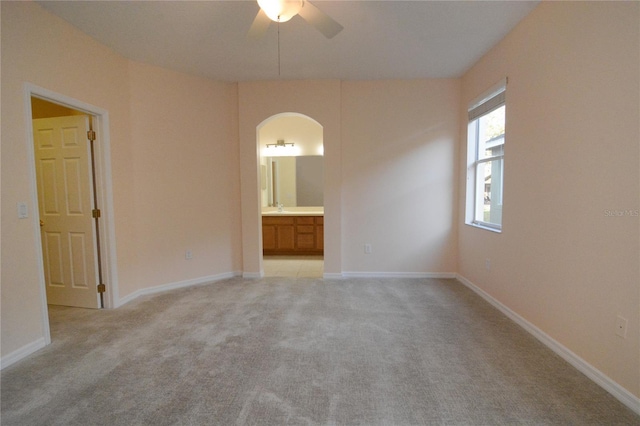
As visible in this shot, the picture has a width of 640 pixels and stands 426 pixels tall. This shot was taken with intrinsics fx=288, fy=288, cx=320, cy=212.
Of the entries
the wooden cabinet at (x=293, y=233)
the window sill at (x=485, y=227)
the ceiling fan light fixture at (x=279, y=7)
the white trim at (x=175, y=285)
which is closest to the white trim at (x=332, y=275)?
the white trim at (x=175, y=285)

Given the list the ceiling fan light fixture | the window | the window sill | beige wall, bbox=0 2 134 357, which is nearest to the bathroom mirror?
the window

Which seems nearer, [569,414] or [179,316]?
[569,414]

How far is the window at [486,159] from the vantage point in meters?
3.09

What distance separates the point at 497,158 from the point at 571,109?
1.14 meters

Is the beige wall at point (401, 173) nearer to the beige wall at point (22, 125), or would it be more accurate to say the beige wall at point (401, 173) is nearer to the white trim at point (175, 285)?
the white trim at point (175, 285)

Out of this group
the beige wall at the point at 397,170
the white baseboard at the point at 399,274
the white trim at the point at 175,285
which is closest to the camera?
the beige wall at the point at 397,170

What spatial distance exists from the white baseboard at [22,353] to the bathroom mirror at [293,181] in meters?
4.20

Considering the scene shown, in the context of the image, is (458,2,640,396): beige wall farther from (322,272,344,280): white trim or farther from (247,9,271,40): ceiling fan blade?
(247,9,271,40): ceiling fan blade

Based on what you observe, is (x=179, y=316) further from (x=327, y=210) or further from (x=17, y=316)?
(x=327, y=210)

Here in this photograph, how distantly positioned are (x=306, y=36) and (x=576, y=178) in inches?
101

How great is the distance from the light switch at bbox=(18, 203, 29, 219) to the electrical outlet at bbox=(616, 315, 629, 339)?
4.13 m

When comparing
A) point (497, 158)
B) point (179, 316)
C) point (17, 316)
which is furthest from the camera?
point (497, 158)

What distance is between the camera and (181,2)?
7.59ft

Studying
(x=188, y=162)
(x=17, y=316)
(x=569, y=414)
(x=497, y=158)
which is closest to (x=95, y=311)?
(x=17, y=316)
